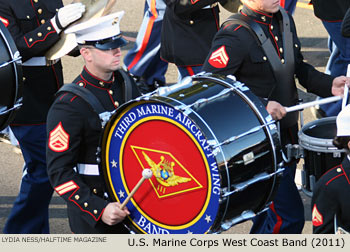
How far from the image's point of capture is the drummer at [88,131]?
15.8ft

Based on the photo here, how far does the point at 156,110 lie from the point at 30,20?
1837 mm

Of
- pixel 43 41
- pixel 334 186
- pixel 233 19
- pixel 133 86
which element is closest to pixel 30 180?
pixel 43 41

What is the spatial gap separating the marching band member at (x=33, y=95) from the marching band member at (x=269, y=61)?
109cm

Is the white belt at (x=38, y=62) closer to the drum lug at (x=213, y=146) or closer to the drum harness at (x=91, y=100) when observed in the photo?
the drum harness at (x=91, y=100)

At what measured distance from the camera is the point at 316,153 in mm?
5160

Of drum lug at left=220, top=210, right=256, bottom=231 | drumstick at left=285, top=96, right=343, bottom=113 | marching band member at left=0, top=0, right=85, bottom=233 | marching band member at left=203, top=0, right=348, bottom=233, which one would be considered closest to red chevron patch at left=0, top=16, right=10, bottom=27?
marching band member at left=0, top=0, right=85, bottom=233

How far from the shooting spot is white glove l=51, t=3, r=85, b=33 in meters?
5.77

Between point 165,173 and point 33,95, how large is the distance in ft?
6.23

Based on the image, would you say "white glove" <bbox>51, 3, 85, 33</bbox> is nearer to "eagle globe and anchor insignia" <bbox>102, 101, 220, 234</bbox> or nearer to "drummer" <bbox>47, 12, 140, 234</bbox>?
"drummer" <bbox>47, 12, 140, 234</bbox>

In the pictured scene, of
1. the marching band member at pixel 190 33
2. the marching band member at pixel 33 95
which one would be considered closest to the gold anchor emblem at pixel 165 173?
the marching band member at pixel 33 95

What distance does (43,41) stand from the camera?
589 cm

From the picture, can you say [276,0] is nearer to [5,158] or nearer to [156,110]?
[156,110]

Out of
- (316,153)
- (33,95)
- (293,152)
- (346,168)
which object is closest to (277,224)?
(293,152)

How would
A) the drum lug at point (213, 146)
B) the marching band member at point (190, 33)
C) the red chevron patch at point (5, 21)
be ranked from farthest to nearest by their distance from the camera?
the marching band member at point (190, 33)
the red chevron patch at point (5, 21)
the drum lug at point (213, 146)
